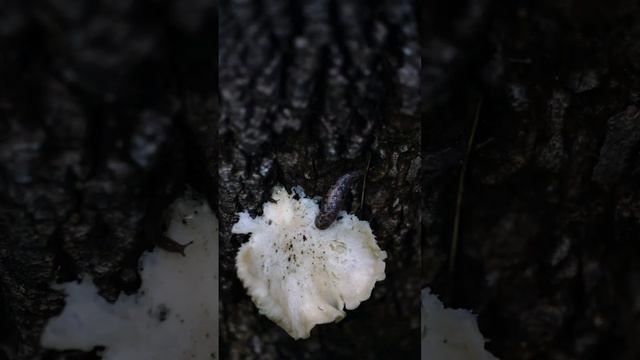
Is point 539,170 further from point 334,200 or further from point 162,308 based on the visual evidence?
point 162,308

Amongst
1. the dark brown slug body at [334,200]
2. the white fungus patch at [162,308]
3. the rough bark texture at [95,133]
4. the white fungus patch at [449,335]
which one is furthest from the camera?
the white fungus patch at [449,335]

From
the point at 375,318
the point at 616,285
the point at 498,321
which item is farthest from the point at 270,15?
the point at 616,285

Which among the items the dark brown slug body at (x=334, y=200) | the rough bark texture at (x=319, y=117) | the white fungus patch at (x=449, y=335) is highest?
the rough bark texture at (x=319, y=117)

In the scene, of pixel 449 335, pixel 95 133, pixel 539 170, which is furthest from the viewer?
pixel 449 335

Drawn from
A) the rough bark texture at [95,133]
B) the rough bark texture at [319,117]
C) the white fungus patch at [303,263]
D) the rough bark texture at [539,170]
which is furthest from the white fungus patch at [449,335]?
the rough bark texture at [95,133]

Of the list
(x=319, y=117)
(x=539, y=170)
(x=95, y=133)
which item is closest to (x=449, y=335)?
(x=539, y=170)

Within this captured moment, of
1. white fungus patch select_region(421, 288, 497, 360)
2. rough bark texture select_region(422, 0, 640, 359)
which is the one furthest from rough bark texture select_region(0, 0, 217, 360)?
white fungus patch select_region(421, 288, 497, 360)

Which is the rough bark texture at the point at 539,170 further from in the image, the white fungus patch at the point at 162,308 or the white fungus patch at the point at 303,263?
the white fungus patch at the point at 162,308

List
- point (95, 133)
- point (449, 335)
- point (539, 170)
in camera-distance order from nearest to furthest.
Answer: point (95, 133) < point (539, 170) < point (449, 335)
